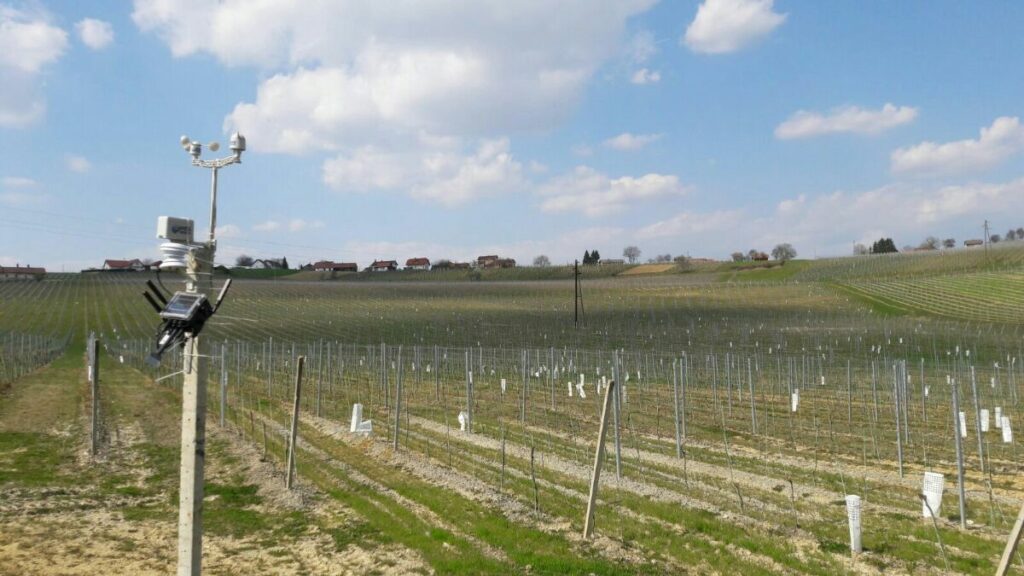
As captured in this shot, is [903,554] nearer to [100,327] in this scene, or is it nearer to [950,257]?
[100,327]

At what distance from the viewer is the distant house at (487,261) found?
120225mm

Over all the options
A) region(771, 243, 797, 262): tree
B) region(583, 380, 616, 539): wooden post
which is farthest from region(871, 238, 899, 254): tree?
region(583, 380, 616, 539): wooden post

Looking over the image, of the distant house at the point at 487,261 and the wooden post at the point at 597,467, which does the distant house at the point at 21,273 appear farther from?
the wooden post at the point at 597,467

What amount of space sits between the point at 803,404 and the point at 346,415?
15.3 m

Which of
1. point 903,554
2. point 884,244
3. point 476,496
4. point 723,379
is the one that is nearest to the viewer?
point 903,554

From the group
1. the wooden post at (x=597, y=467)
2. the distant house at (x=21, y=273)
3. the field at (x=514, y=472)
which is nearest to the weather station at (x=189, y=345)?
the field at (x=514, y=472)

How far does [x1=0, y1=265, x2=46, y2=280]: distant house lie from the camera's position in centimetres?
9125

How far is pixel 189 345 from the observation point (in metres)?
5.86

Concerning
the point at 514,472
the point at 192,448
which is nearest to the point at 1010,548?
the point at 192,448

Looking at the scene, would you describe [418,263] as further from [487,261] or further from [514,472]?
[514,472]

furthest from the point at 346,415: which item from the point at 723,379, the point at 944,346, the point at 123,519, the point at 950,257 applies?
the point at 950,257

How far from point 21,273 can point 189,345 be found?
11573 cm

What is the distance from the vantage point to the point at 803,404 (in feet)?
73.7

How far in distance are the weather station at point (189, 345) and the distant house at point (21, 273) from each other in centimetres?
10444
